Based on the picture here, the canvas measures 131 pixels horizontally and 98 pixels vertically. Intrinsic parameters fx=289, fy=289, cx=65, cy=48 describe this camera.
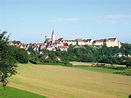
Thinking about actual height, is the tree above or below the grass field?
above

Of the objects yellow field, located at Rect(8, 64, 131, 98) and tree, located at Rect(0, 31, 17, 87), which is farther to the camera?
yellow field, located at Rect(8, 64, 131, 98)

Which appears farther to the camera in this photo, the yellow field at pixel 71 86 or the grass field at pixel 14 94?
the yellow field at pixel 71 86

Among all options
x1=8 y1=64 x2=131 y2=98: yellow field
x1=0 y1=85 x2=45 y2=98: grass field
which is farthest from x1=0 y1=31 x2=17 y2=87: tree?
x1=8 y1=64 x2=131 y2=98: yellow field

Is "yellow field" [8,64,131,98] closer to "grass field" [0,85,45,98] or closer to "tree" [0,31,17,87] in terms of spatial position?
"grass field" [0,85,45,98]


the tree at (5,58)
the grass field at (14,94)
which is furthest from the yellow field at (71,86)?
the tree at (5,58)

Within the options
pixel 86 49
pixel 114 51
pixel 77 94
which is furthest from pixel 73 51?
pixel 77 94

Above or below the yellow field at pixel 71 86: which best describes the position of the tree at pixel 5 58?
above

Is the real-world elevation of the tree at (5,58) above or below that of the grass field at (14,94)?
above

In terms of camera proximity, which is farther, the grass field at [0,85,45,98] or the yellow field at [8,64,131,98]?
the yellow field at [8,64,131,98]

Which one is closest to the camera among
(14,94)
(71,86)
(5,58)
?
(5,58)

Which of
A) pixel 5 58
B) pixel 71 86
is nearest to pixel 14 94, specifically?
pixel 5 58

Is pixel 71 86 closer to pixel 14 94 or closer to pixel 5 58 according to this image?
pixel 14 94

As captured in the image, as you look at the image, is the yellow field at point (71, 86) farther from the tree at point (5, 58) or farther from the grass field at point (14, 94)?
the tree at point (5, 58)

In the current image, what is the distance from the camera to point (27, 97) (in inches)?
1220
